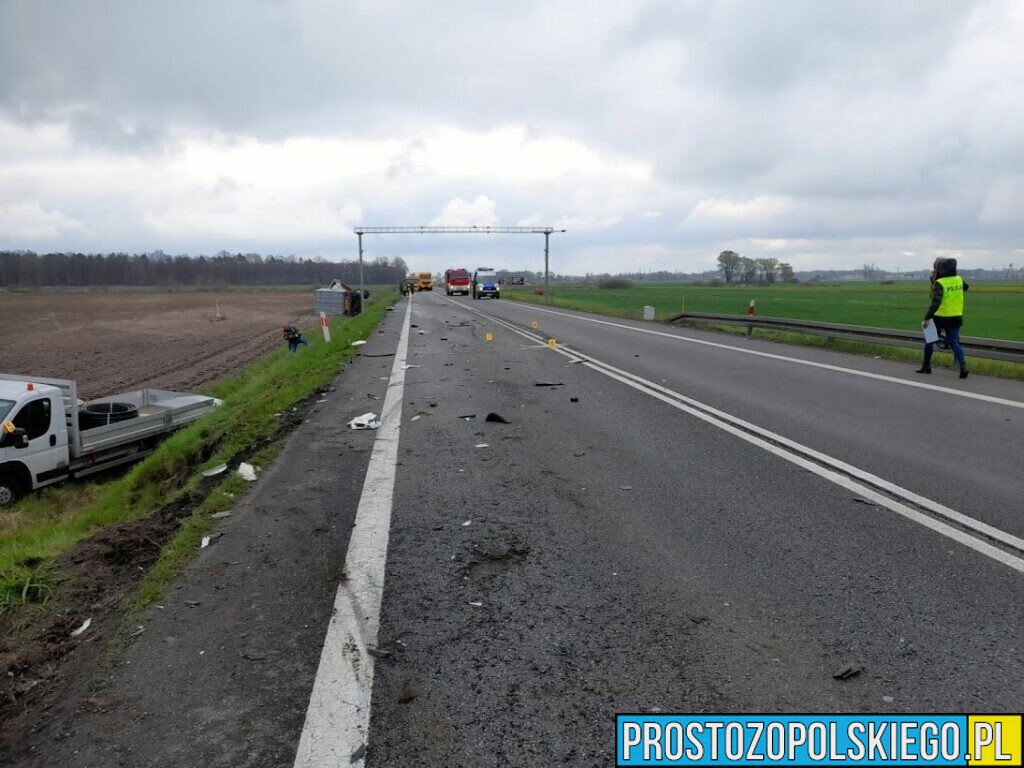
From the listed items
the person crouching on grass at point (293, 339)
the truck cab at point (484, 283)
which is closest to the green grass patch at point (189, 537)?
the person crouching on grass at point (293, 339)

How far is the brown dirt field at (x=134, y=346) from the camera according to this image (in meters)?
23.1

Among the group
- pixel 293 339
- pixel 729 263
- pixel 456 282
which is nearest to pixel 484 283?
pixel 456 282

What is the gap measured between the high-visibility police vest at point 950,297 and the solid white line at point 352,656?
10441 millimetres

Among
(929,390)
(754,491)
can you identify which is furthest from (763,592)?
(929,390)

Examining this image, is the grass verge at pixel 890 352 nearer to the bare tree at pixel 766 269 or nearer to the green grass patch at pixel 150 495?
the green grass patch at pixel 150 495

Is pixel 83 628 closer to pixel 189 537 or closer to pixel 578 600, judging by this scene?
pixel 189 537

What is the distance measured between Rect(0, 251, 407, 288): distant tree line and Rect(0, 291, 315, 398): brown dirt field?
75533 mm

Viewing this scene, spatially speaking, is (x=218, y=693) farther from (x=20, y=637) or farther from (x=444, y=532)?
(x=444, y=532)

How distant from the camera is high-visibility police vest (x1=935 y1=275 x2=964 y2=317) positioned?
37.3 feet

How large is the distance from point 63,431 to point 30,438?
2.11 feet

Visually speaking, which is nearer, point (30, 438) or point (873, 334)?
point (30, 438)

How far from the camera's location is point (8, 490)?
9.27m

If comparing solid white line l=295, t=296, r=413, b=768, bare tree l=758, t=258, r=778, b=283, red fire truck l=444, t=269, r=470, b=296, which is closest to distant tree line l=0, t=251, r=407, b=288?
red fire truck l=444, t=269, r=470, b=296

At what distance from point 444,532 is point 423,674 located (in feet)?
5.47
